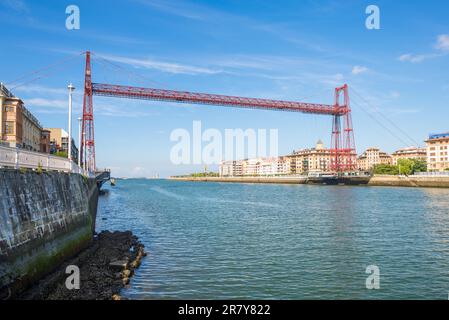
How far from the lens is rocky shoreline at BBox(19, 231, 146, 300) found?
395 inches

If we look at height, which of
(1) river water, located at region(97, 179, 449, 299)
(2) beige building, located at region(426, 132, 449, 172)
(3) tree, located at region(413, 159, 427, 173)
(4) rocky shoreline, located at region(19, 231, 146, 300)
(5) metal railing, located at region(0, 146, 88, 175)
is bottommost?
(1) river water, located at region(97, 179, 449, 299)

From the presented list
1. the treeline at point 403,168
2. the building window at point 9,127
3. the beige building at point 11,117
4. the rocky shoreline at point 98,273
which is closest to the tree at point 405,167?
the treeline at point 403,168

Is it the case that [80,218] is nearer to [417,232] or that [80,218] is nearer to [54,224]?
[54,224]

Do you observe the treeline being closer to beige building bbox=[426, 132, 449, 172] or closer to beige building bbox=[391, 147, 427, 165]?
beige building bbox=[426, 132, 449, 172]

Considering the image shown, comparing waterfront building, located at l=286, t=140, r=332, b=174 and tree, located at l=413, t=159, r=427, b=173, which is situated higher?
waterfront building, located at l=286, t=140, r=332, b=174

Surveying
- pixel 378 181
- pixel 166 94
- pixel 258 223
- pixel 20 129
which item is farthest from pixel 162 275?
pixel 378 181

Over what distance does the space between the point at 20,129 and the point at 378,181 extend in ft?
226

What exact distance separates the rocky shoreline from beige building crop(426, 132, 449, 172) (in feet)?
349

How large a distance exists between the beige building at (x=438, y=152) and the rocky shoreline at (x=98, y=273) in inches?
4186

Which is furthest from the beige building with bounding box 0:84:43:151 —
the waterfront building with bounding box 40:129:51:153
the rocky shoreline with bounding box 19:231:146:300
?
the rocky shoreline with bounding box 19:231:146:300

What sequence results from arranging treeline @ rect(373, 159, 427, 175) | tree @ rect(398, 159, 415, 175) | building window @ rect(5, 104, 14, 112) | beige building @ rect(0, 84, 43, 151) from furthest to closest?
treeline @ rect(373, 159, 427, 175) < tree @ rect(398, 159, 415, 175) < building window @ rect(5, 104, 14, 112) < beige building @ rect(0, 84, 43, 151)

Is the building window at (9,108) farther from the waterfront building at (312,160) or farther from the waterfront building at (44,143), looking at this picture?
the waterfront building at (312,160)

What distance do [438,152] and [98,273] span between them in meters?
115

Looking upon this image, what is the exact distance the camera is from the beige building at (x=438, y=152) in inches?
4220
